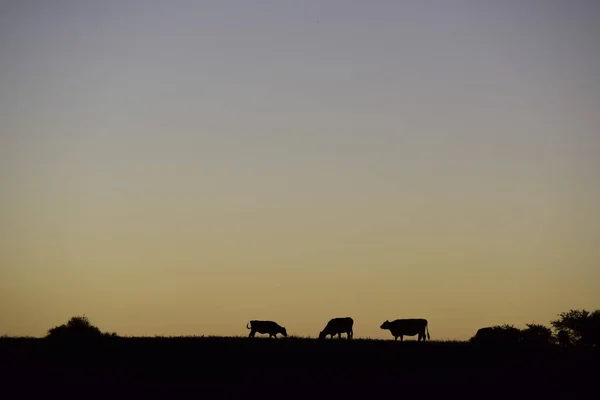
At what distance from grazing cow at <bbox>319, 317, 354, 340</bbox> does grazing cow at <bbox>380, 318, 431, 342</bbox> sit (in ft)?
10.3

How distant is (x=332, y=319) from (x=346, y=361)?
16439 mm

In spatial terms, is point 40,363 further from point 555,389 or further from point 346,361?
point 555,389

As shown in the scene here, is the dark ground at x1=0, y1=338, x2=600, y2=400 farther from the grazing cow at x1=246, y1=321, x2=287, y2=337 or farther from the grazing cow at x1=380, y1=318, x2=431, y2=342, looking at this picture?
the grazing cow at x1=246, y1=321, x2=287, y2=337

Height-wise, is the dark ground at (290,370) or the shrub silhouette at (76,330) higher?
the shrub silhouette at (76,330)

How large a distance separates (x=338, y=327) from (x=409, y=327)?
490 centimetres

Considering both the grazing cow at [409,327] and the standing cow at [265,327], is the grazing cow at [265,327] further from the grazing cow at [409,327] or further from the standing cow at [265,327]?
the grazing cow at [409,327]

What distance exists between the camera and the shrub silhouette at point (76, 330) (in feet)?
193

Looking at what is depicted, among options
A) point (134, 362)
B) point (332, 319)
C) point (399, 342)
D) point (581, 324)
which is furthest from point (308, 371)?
point (581, 324)

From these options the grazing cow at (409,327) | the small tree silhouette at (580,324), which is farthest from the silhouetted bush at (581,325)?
the grazing cow at (409,327)

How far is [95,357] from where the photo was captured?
43812 mm

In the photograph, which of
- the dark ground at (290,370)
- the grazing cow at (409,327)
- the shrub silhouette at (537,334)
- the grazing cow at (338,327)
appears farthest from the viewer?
the shrub silhouette at (537,334)

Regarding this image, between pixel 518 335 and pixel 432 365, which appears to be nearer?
pixel 432 365

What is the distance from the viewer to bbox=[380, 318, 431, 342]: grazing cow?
5522 cm

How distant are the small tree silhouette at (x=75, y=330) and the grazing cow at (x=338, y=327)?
43.1 ft
